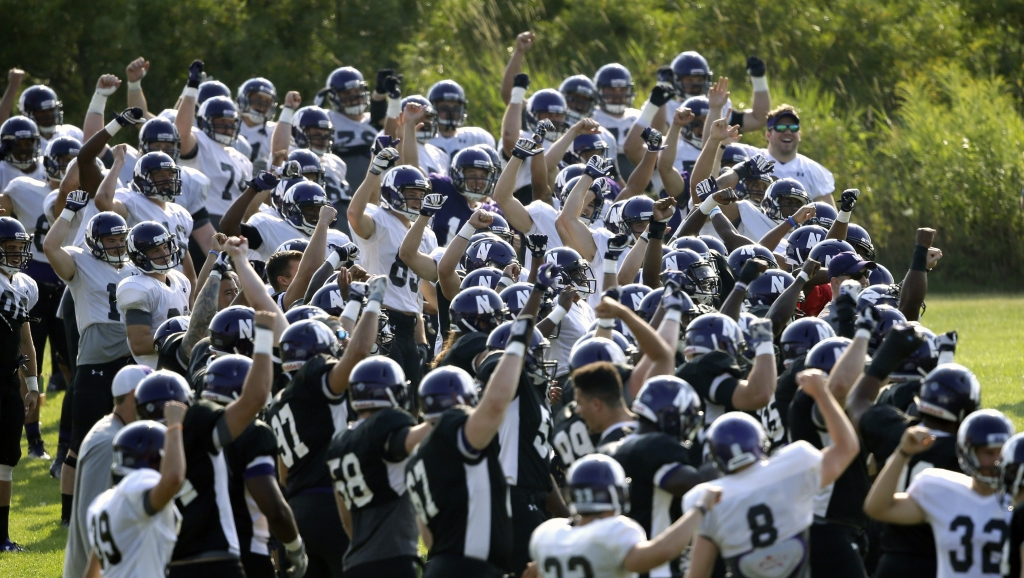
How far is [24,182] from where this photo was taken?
1195 cm

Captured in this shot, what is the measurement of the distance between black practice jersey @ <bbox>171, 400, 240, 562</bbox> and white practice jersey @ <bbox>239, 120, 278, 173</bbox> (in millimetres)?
7802

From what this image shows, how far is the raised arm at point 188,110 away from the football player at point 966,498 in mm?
8253

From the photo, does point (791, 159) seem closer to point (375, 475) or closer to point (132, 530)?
point (375, 475)

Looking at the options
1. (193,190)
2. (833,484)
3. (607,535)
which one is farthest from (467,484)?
(193,190)

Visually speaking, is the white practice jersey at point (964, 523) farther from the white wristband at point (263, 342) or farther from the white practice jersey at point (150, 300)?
the white practice jersey at point (150, 300)

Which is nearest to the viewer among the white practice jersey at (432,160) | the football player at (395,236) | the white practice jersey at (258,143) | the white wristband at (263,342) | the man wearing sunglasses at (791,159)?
the white wristband at (263,342)

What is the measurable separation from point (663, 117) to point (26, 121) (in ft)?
19.1

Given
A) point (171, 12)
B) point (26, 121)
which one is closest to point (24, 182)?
point (26, 121)

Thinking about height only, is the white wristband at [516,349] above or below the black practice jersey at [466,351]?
above

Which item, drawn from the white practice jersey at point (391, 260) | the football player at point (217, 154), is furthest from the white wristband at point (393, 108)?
the white practice jersey at point (391, 260)

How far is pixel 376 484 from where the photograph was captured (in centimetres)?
625

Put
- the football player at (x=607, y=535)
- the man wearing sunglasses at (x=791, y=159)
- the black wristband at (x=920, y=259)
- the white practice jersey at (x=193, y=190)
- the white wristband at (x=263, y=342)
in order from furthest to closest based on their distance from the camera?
1. the man wearing sunglasses at (x=791, y=159)
2. the white practice jersey at (x=193, y=190)
3. the black wristband at (x=920, y=259)
4. the white wristband at (x=263, y=342)
5. the football player at (x=607, y=535)

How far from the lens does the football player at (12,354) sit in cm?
912

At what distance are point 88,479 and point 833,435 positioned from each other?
3474mm
